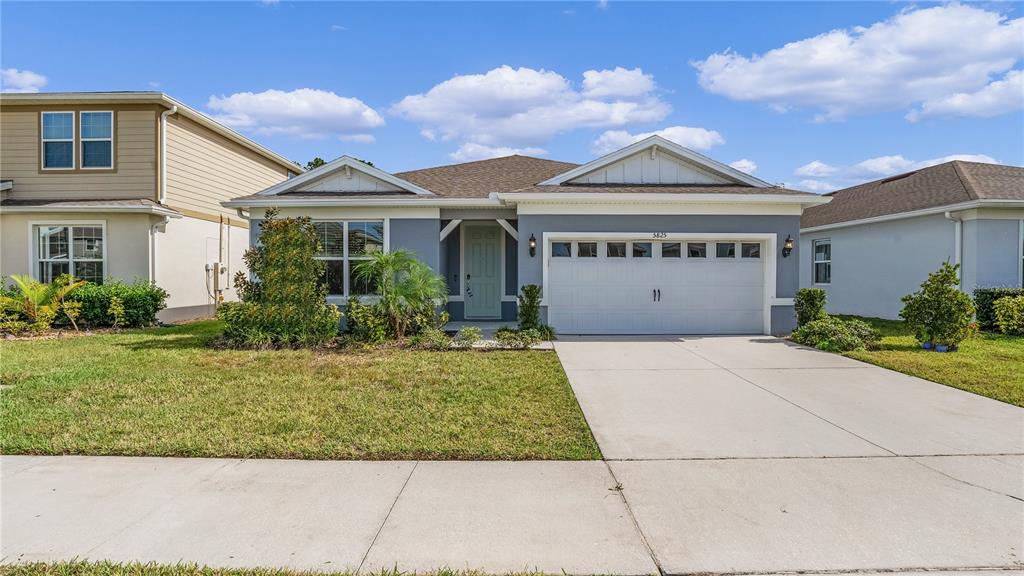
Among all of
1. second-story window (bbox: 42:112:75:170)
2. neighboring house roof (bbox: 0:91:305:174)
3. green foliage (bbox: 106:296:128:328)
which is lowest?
green foliage (bbox: 106:296:128:328)

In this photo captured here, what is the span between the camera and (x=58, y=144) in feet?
42.7

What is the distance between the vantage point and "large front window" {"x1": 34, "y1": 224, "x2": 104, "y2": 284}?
41.9 ft

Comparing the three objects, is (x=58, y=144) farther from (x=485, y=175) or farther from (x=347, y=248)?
(x=485, y=175)

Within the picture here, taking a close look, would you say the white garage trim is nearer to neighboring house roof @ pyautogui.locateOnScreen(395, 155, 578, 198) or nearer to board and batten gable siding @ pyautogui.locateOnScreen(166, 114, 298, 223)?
neighboring house roof @ pyautogui.locateOnScreen(395, 155, 578, 198)

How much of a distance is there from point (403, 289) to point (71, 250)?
962 centimetres

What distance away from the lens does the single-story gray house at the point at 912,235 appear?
1212 cm

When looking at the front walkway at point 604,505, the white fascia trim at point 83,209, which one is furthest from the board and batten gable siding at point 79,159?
the front walkway at point 604,505

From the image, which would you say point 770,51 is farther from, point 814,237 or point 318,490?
point 318,490

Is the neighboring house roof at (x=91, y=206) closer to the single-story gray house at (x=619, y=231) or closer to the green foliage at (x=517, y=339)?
the single-story gray house at (x=619, y=231)

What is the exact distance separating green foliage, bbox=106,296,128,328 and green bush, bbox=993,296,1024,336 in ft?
66.0

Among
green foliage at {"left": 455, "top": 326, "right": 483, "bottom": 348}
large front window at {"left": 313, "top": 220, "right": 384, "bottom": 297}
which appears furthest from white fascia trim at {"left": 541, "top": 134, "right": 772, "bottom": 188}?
large front window at {"left": 313, "top": 220, "right": 384, "bottom": 297}

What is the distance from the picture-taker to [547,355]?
29.1 ft

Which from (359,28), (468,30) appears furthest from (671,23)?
(359,28)

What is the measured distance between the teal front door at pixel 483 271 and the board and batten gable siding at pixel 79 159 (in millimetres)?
8326
